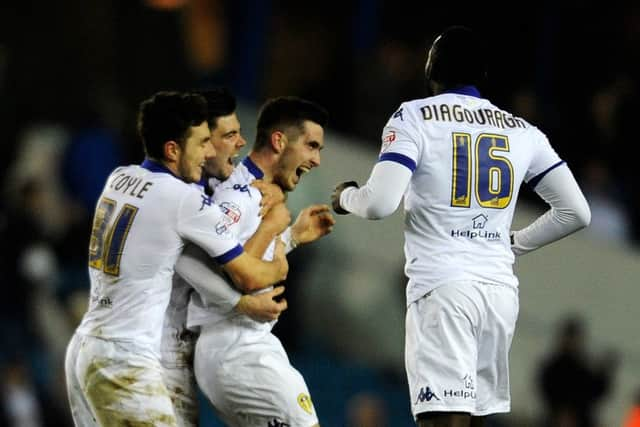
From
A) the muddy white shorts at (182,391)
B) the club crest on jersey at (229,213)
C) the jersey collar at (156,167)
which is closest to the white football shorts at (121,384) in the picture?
the muddy white shorts at (182,391)

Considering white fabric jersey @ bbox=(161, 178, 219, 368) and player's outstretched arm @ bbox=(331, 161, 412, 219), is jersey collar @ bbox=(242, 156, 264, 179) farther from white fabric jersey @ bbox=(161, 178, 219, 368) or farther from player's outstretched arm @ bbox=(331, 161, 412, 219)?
player's outstretched arm @ bbox=(331, 161, 412, 219)

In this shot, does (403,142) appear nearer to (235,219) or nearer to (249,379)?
(235,219)

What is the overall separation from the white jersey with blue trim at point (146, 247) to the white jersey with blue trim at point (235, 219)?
0.51 ft

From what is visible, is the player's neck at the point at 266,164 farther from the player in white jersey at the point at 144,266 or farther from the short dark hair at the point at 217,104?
the player in white jersey at the point at 144,266

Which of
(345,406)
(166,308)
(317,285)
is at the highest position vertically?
(166,308)

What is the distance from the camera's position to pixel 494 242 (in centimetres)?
716

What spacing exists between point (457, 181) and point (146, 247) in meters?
1.44

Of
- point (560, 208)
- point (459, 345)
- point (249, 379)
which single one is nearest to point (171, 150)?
point (249, 379)

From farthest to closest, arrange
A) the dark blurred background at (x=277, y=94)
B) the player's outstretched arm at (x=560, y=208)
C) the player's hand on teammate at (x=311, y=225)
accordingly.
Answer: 1. the dark blurred background at (x=277, y=94)
2. the player's hand on teammate at (x=311, y=225)
3. the player's outstretched arm at (x=560, y=208)

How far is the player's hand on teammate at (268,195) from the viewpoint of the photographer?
7.30m

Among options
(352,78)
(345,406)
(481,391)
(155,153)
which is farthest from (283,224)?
(352,78)

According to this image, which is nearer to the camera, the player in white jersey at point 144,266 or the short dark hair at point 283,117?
the player in white jersey at point 144,266

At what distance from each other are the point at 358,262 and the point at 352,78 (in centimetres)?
185

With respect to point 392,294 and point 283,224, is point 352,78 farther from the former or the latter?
point 283,224
